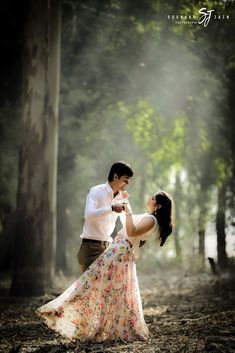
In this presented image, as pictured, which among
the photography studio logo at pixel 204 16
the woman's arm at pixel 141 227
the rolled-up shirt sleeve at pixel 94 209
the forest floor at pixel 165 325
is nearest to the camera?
the forest floor at pixel 165 325

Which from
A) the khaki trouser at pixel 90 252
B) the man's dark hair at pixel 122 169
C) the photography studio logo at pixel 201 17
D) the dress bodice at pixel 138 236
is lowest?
the khaki trouser at pixel 90 252

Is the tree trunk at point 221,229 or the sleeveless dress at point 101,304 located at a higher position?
the tree trunk at point 221,229

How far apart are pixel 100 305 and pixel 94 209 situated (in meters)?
1.23

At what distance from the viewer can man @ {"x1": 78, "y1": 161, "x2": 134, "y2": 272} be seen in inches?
249

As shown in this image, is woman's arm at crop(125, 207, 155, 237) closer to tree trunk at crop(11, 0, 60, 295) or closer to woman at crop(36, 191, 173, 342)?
woman at crop(36, 191, 173, 342)

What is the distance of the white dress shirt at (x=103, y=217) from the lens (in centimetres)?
629

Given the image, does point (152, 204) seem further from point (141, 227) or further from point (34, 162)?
point (34, 162)

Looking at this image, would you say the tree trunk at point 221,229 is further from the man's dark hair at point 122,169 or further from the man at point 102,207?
the man's dark hair at point 122,169

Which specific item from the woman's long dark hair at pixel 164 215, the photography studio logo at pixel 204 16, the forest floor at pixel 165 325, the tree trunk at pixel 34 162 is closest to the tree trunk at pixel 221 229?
the forest floor at pixel 165 325

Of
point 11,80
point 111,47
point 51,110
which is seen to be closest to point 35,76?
point 51,110

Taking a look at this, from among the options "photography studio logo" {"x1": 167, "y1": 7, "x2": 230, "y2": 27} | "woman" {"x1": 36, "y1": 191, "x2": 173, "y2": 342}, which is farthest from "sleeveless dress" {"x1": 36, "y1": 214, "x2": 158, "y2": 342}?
"photography studio logo" {"x1": 167, "y1": 7, "x2": 230, "y2": 27}

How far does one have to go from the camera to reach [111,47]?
1548 cm

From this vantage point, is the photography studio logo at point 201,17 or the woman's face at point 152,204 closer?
the woman's face at point 152,204

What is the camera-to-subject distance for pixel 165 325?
294 inches
